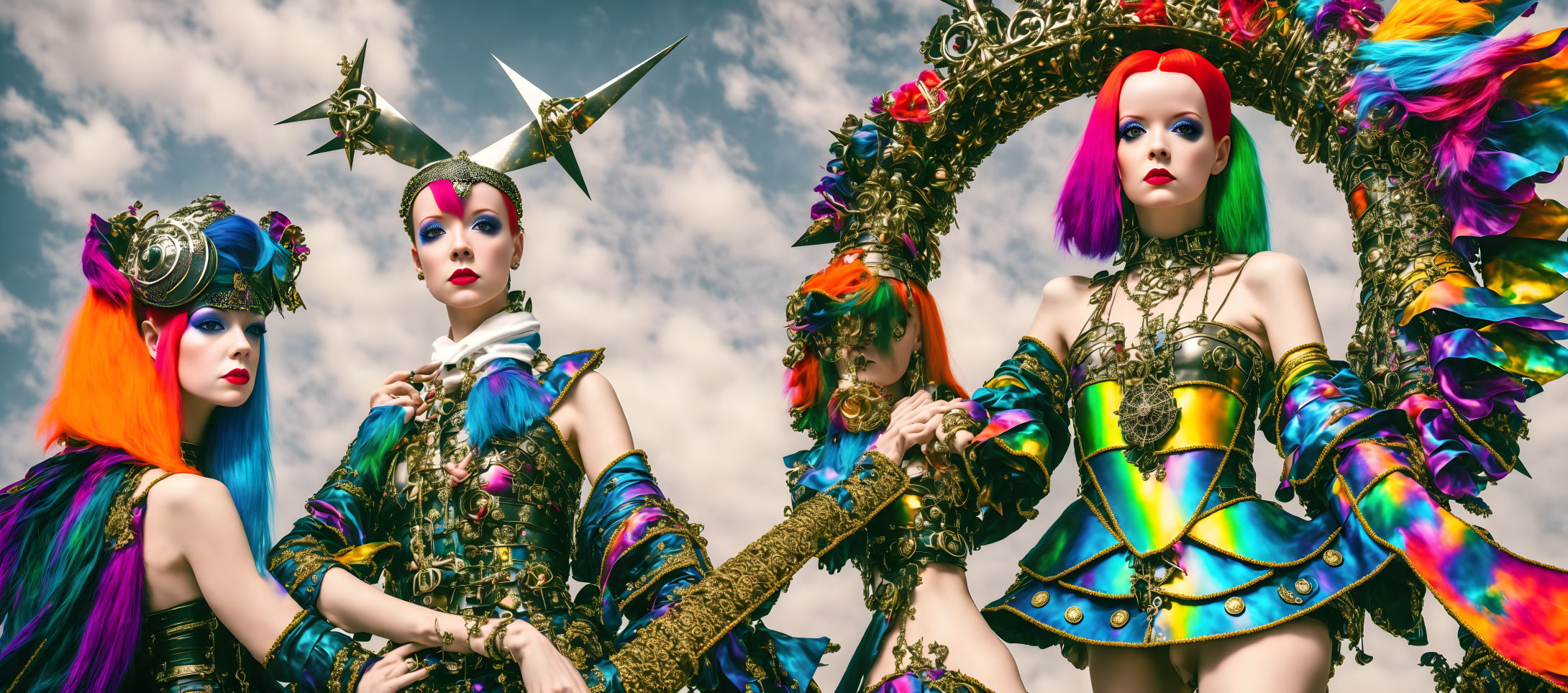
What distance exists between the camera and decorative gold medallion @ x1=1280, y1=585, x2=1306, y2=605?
16.0 feet

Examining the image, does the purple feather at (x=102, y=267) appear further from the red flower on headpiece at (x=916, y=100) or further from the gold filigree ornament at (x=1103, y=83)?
the red flower on headpiece at (x=916, y=100)

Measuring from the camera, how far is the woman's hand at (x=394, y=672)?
4879 mm

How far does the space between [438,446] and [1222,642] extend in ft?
9.94

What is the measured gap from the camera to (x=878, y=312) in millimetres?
5848

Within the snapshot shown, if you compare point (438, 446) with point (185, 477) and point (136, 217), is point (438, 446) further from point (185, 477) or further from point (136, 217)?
point (136, 217)

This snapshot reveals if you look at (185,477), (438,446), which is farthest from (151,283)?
(438,446)

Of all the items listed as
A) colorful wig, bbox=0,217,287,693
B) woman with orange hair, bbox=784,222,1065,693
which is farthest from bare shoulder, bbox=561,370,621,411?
colorful wig, bbox=0,217,287,693

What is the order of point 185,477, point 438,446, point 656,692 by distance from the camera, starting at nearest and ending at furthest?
1. point 656,692
2. point 185,477
3. point 438,446

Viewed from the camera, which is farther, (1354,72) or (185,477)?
(1354,72)

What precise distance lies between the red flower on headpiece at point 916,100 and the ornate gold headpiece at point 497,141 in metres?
0.99

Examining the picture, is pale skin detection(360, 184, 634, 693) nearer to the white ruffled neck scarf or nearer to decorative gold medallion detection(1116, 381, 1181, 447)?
the white ruffled neck scarf

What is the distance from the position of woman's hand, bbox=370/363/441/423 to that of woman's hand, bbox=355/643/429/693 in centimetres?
110

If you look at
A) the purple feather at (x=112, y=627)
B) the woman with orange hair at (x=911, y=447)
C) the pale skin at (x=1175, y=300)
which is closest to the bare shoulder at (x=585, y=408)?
the woman with orange hair at (x=911, y=447)

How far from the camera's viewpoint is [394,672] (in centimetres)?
491
